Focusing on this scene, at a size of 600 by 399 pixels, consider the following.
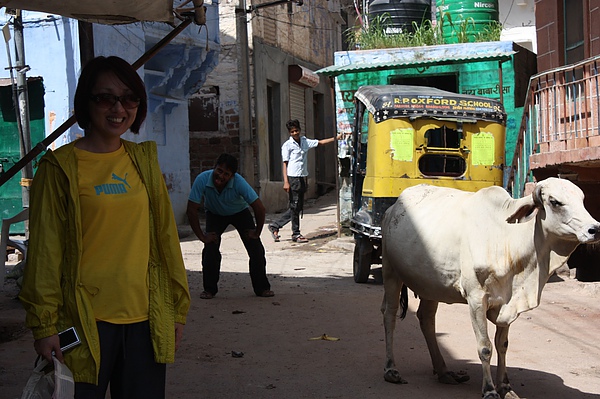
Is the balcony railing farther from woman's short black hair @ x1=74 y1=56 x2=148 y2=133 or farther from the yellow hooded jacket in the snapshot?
the yellow hooded jacket

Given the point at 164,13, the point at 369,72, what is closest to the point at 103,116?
the point at 164,13

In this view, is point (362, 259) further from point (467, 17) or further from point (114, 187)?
point (467, 17)

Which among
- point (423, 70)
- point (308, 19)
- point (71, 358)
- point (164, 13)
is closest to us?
point (71, 358)

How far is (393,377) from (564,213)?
1.72 meters

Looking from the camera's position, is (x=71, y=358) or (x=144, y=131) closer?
(x=71, y=358)

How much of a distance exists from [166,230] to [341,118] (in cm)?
1194

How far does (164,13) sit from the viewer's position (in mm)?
5785

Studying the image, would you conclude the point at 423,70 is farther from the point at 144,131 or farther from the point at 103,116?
the point at 103,116

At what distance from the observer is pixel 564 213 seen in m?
4.82

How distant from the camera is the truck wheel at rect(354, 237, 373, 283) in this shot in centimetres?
987

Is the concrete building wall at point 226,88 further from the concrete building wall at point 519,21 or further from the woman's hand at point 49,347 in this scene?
the woman's hand at point 49,347

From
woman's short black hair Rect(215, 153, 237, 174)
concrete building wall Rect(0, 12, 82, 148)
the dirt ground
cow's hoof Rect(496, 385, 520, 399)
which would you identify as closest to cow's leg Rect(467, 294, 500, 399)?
cow's hoof Rect(496, 385, 520, 399)

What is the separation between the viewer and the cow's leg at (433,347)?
5745 mm

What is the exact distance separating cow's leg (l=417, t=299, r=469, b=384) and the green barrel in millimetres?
10650
